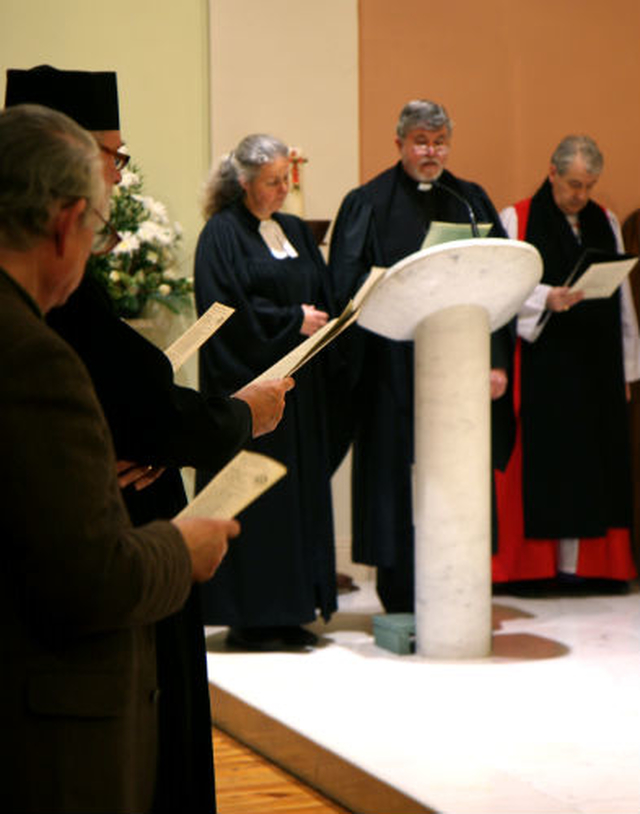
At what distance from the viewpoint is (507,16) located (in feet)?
23.5

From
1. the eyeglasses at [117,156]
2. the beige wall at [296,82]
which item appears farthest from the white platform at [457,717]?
the beige wall at [296,82]

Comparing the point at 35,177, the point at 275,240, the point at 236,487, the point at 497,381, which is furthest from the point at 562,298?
the point at 35,177

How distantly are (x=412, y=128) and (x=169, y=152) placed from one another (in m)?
1.48

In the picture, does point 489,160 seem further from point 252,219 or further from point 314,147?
point 252,219

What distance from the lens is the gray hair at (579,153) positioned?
6.38 meters

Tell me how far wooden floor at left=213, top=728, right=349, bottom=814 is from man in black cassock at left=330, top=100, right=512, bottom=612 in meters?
1.28

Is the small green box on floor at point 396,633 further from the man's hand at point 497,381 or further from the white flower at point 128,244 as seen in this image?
A: the white flower at point 128,244

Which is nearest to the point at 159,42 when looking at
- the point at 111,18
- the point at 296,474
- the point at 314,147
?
the point at 111,18

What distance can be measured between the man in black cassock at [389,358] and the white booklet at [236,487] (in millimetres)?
3675

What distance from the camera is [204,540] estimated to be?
1759 mm

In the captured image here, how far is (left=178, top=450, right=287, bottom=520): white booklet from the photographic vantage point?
175 centimetres

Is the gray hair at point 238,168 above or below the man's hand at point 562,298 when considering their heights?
above

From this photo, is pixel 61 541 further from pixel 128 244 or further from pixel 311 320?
pixel 128 244

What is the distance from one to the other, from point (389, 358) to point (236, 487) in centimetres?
379
